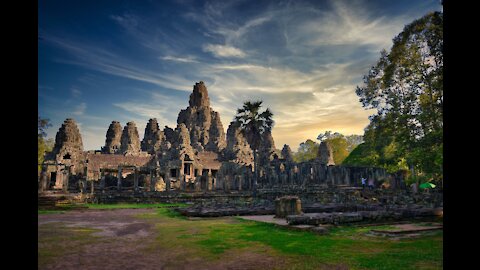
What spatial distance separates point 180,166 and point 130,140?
19792mm

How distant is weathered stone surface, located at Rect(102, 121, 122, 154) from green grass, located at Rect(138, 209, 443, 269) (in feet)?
195

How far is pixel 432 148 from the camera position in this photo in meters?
20.5

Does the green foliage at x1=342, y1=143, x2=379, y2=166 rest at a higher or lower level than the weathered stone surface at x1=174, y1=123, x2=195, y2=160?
lower

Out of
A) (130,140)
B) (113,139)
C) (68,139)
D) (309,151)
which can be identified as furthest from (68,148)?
(309,151)

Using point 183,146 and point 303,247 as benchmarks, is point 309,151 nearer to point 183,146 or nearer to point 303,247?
point 183,146

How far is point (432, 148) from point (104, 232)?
19417 mm

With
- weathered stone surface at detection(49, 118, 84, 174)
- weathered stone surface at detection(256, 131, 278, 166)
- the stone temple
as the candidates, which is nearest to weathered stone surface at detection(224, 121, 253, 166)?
the stone temple

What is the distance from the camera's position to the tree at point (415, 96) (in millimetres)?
19969

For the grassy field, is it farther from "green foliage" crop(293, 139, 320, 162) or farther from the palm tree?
"green foliage" crop(293, 139, 320, 162)

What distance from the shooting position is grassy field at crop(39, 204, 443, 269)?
6336mm

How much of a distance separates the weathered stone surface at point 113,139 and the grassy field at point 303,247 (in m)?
58.8

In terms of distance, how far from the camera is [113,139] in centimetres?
6706
